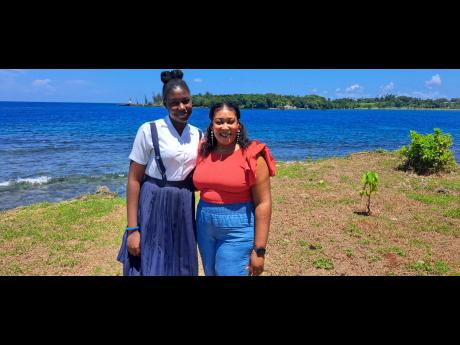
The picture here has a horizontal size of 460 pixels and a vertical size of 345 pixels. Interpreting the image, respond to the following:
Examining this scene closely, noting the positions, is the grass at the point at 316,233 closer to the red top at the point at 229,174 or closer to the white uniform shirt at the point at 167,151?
the red top at the point at 229,174

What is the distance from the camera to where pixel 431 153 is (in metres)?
11.8

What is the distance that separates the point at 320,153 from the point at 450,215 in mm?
16009

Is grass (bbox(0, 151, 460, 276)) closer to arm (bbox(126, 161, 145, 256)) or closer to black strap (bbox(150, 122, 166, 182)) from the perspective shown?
arm (bbox(126, 161, 145, 256))

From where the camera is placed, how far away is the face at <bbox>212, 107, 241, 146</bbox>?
8.50ft

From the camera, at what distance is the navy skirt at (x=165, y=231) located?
8.76 feet

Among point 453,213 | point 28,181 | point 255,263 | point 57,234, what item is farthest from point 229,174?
point 28,181

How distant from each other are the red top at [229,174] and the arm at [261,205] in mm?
41

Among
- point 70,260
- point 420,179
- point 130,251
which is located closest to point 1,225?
point 70,260

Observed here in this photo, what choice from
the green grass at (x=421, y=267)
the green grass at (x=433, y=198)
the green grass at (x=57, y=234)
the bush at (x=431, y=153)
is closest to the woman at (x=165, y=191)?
the green grass at (x=57, y=234)

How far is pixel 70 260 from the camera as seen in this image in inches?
227

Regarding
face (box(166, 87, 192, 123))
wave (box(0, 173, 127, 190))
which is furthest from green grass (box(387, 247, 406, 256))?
→ wave (box(0, 173, 127, 190))

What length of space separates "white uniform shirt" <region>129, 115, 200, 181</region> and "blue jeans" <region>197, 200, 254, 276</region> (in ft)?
1.00

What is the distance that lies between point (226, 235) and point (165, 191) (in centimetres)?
55
